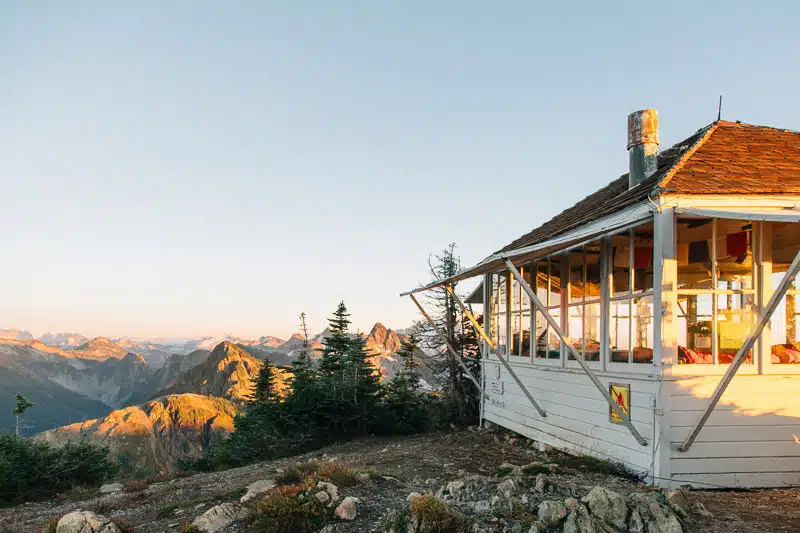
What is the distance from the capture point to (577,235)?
25.3 ft

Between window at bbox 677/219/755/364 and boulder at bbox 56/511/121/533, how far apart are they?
7.47 m

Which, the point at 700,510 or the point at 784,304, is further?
the point at 784,304

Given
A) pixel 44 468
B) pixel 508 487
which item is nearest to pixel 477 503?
pixel 508 487

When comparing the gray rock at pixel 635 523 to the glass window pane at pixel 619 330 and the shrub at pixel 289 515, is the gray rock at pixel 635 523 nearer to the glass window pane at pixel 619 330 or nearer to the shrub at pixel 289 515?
the glass window pane at pixel 619 330

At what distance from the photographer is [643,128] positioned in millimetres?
9570

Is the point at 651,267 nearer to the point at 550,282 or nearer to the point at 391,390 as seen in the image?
the point at 550,282

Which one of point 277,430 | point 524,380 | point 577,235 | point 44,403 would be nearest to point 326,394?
point 277,430

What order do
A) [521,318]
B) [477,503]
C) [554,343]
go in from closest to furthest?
[477,503] → [554,343] → [521,318]

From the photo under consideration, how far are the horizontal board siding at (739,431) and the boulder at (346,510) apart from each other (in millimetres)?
4249

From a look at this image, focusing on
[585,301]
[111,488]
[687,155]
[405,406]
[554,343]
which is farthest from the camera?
[405,406]

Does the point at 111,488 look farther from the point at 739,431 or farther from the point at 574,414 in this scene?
the point at 739,431

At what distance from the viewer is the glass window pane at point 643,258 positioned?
7.90m

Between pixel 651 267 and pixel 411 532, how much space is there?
5005 mm

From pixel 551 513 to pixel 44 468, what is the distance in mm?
11522
